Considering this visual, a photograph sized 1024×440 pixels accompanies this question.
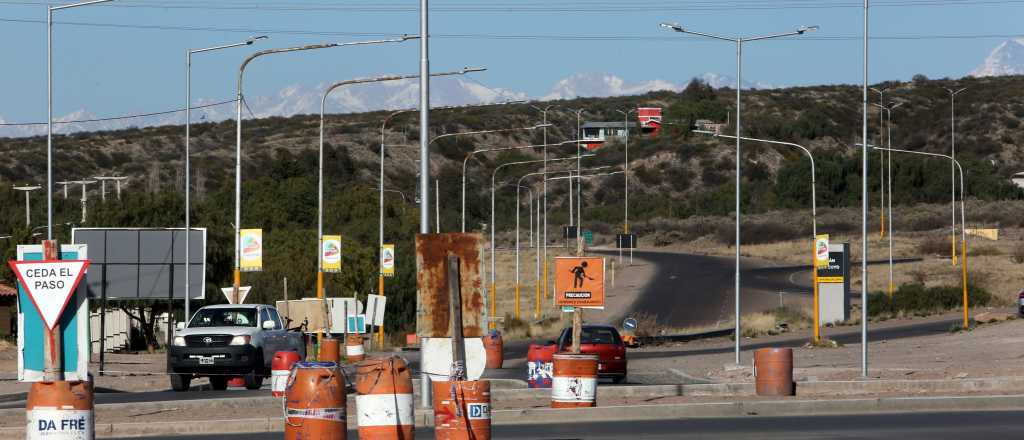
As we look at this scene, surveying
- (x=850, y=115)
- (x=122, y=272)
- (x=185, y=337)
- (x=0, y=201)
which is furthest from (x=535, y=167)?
(x=185, y=337)

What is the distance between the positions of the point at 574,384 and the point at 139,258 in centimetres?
2249

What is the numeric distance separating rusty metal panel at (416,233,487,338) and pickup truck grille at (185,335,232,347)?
1544 cm

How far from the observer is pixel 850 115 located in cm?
19638

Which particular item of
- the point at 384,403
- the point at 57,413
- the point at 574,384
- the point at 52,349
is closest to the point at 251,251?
the point at 574,384

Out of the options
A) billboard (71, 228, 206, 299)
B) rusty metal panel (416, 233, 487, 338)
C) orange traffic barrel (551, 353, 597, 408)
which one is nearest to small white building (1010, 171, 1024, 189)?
billboard (71, 228, 206, 299)

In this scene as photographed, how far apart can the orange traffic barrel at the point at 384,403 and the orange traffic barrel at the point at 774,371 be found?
12.4 m

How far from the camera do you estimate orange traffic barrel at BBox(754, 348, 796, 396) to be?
2581 centimetres

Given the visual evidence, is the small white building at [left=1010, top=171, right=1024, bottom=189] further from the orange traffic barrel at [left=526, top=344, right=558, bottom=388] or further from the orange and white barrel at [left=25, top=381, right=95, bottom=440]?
the orange and white barrel at [left=25, top=381, right=95, bottom=440]

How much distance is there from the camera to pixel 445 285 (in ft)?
50.1

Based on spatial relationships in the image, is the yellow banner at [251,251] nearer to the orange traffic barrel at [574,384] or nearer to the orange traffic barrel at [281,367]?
the orange traffic barrel at [281,367]

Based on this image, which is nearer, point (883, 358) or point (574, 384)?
point (574, 384)

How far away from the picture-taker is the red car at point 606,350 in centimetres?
3447

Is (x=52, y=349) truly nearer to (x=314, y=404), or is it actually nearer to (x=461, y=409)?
(x=314, y=404)

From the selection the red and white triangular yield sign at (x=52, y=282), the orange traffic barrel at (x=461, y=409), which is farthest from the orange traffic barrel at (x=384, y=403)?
the red and white triangular yield sign at (x=52, y=282)
